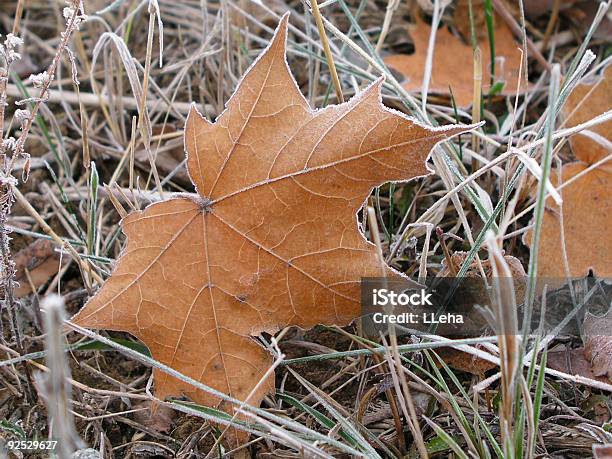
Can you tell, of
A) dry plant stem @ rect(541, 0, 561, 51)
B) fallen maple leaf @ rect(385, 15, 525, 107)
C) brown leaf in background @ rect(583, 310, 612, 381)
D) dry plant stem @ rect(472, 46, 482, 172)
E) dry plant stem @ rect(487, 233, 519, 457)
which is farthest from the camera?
dry plant stem @ rect(541, 0, 561, 51)

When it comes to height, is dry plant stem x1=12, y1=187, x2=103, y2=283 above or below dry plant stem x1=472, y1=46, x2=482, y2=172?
below

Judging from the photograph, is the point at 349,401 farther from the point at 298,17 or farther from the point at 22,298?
the point at 298,17

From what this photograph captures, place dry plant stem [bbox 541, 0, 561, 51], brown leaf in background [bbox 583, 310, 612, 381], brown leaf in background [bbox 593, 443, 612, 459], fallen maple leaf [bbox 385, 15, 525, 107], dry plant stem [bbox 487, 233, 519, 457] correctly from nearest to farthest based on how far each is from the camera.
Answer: dry plant stem [bbox 487, 233, 519, 457] < brown leaf in background [bbox 593, 443, 612, 459] < brown leaf in background [bbox 583, 310, 612, 381] < fallen maple leaf [bbox 385, 15, 525, 107] < dry plant stem [bbox 541, 0, 561, 51]

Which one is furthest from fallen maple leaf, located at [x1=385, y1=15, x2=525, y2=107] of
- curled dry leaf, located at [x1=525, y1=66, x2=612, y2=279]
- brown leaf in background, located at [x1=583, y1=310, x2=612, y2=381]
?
brown leaf in background, located at [x1=583, y1=310, x2=612, y2=381]

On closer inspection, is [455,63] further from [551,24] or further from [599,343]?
[599,343]

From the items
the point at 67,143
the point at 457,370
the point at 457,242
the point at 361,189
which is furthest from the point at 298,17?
the point at 457,370

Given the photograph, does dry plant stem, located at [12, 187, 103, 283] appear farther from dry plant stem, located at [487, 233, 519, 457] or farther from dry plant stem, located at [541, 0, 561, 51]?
dry plant stem, located at [541, 0, 561, 51]

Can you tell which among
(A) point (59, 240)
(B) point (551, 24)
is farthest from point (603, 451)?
(B) point (551, 24)

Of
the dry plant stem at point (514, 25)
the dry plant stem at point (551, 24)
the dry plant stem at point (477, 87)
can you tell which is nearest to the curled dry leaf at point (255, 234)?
the dry plant stem at point (477, 87)
